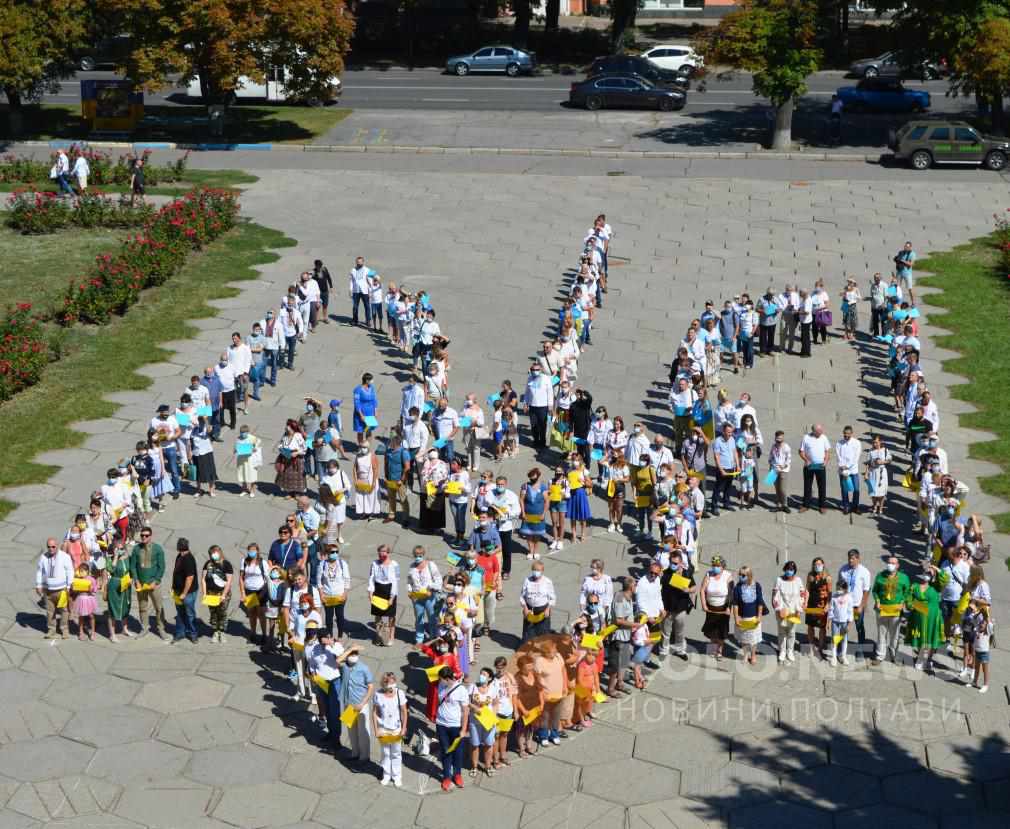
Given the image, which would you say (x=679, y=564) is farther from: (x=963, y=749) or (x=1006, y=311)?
(x=1006, y=311)

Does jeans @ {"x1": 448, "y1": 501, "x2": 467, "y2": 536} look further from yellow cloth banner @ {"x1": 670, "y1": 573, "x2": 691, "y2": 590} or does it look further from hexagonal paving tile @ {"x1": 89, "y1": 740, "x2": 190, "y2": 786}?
hexagonal paving tile @ {"x1": 89, "y1": 740, "x2": 190, "y2": 786}

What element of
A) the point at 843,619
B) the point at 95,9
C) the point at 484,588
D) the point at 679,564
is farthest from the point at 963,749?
the point at 95,9

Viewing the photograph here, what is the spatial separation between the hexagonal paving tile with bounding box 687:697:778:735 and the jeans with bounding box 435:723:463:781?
277 cm

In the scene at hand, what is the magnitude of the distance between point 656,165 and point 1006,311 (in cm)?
1419

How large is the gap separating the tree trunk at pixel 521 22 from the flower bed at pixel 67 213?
2788cm

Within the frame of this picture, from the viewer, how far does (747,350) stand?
2600cm

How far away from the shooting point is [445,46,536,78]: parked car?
2186 inches

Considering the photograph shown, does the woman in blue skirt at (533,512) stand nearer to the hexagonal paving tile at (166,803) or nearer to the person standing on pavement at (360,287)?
the hexagonal paving tile at (166,803)

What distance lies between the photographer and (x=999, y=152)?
39.4 metres

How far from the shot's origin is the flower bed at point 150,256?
28.2m

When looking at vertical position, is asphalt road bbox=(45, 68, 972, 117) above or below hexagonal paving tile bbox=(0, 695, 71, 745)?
above

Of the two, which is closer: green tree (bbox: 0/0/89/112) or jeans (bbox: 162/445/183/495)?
jeans (bbox: 162/445/183/495)

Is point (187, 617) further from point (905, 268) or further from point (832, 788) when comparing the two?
point (905, 268)

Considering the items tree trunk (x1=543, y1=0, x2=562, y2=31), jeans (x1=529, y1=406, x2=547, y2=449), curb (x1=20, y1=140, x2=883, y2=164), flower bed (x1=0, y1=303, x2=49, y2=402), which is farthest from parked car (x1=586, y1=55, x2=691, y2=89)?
jeans (x1=529, y1=406, x2=547, y2=449)
